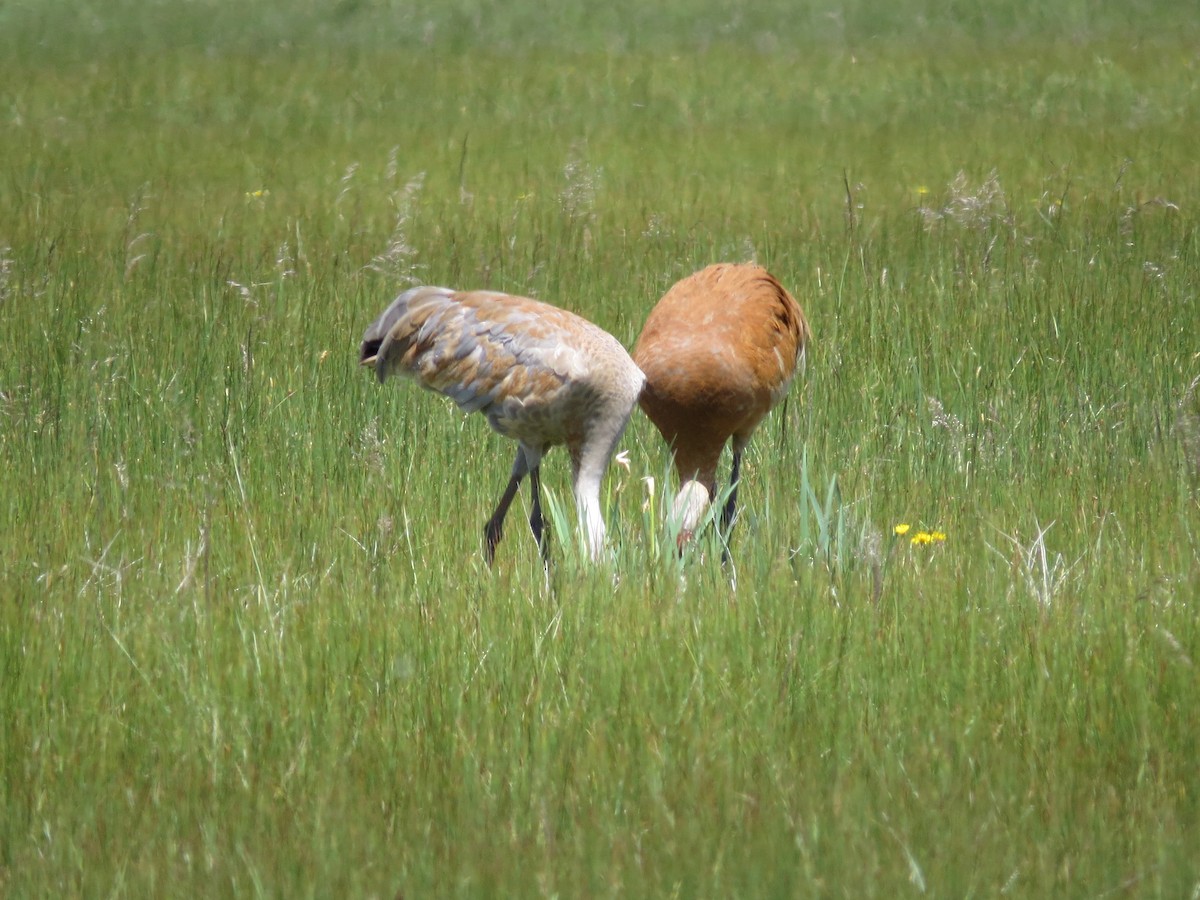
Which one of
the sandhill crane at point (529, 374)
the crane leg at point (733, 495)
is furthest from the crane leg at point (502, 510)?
the crane leg at point (733, 495)

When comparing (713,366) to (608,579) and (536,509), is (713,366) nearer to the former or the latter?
(536,509)

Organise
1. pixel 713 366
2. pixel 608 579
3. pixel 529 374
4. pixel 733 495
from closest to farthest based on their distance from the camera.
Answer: pixel 608 579
pixel 529 374
pixel 713 366
pixel 733 495

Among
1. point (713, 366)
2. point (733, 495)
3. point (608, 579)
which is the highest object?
point (713, 366)

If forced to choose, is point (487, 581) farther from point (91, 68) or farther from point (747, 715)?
point (91, 68)

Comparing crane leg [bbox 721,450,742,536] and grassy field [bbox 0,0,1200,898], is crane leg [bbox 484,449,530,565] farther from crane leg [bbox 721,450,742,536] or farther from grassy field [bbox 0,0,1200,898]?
crane leg [bbox 721,450,742,536]

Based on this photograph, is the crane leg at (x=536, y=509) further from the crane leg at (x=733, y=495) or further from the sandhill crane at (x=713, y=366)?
the crane leg at (x=733, y=495)

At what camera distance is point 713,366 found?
459 cm

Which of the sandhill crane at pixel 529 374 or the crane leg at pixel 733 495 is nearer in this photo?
the sandhill crane at pixel 529 374

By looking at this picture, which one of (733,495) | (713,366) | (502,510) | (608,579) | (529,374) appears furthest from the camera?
(733,495)

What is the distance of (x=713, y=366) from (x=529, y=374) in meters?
0.55

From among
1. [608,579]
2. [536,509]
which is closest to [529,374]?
[536,509]

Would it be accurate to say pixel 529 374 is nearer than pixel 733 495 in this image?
Yes

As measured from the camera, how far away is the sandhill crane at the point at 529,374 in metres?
4.39

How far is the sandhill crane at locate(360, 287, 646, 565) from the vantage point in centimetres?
439
